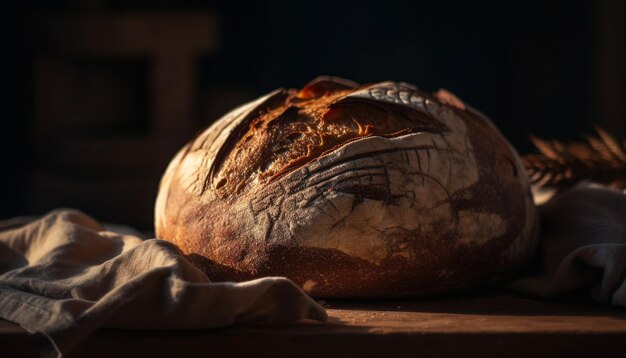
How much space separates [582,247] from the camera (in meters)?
1.31

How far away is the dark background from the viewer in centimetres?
358

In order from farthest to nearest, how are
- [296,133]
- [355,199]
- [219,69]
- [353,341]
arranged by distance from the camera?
[219,69]
[296,133]
[355,199]
[353,341]

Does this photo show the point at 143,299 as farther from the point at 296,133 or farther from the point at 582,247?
the point at 582,247

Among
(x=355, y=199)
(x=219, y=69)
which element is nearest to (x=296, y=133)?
(x=355, y=199)

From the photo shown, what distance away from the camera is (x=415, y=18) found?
158 inches

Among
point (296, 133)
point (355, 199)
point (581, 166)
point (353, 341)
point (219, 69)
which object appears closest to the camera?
point (353, 341)

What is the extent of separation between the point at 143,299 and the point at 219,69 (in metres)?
3.16

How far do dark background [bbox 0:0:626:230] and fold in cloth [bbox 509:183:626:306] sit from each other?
2294 mm

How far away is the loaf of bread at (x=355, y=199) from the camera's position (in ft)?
4.06

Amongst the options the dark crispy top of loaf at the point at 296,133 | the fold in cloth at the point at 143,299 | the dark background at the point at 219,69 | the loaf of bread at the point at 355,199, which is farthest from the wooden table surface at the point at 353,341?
the dark background at the point at 219,69

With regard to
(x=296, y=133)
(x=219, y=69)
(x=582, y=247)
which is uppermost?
(x=296, y=133)

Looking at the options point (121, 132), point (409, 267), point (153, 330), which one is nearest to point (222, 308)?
point (153, 330)

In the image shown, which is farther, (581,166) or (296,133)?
(581,166)

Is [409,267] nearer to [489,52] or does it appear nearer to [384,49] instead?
[384,49]
